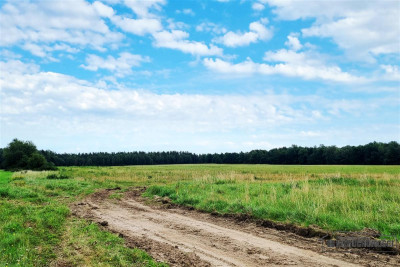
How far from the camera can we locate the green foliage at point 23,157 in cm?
7644

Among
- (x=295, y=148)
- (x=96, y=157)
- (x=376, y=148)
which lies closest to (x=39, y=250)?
(x=376, y=148)

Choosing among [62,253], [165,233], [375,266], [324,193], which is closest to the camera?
[375,266]

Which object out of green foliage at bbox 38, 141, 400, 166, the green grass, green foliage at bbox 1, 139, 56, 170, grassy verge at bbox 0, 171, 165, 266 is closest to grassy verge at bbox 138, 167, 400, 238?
the green grass

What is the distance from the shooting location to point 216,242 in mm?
8945

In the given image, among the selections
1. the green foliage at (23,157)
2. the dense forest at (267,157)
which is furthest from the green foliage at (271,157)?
the green foliage at (23,157)

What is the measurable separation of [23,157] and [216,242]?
278 ft

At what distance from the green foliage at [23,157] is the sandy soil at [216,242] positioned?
72.0 meters

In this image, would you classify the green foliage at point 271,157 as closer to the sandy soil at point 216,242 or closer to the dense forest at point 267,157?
Answer: the dense forest at point 267,157

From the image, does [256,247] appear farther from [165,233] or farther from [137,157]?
[137,157]

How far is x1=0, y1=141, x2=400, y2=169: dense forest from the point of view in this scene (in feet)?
348

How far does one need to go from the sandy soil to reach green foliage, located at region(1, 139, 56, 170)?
72.0m

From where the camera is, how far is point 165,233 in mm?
10203

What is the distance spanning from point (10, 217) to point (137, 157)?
152m

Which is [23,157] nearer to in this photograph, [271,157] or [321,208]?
[321,208]
